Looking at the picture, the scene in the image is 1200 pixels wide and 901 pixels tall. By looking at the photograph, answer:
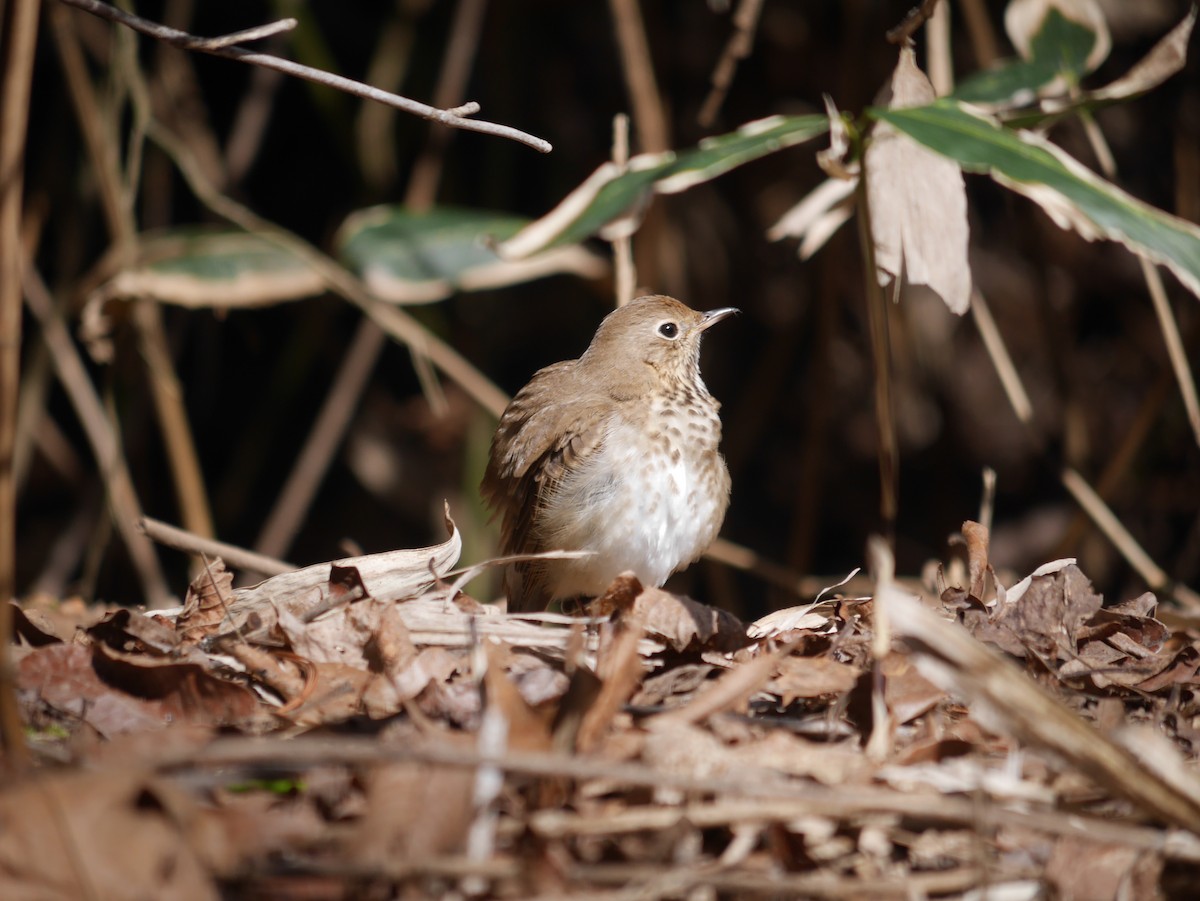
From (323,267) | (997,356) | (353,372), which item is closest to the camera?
(997,356)

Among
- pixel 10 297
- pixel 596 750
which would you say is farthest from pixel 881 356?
pixel 10 297

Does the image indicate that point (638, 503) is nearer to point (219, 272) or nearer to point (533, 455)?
point (533, 455)

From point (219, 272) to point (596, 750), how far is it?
265 cm

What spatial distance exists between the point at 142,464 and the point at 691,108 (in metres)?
2.73

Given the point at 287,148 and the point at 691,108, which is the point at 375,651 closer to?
the point at 691,108

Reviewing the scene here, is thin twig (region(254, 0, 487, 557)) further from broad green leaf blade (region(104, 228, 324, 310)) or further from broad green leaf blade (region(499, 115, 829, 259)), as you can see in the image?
broad green leaf blade (region(499, 115, 829, 259))

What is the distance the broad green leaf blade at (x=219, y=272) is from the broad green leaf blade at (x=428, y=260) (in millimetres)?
173

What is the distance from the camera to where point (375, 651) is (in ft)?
6.72

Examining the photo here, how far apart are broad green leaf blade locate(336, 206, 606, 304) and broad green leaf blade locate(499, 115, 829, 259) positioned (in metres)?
1.16

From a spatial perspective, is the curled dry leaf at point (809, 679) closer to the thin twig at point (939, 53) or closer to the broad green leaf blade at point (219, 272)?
the thin twig at point (939, 53)

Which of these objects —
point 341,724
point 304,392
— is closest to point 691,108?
point 304,392

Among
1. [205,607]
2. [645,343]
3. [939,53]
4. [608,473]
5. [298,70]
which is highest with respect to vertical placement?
[939,53]

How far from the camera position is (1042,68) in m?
3.10

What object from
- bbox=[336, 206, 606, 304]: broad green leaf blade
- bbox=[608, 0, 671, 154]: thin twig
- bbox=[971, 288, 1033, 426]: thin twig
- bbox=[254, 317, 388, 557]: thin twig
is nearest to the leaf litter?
bbox=[971, 288, 1033, 426]: thin twig
